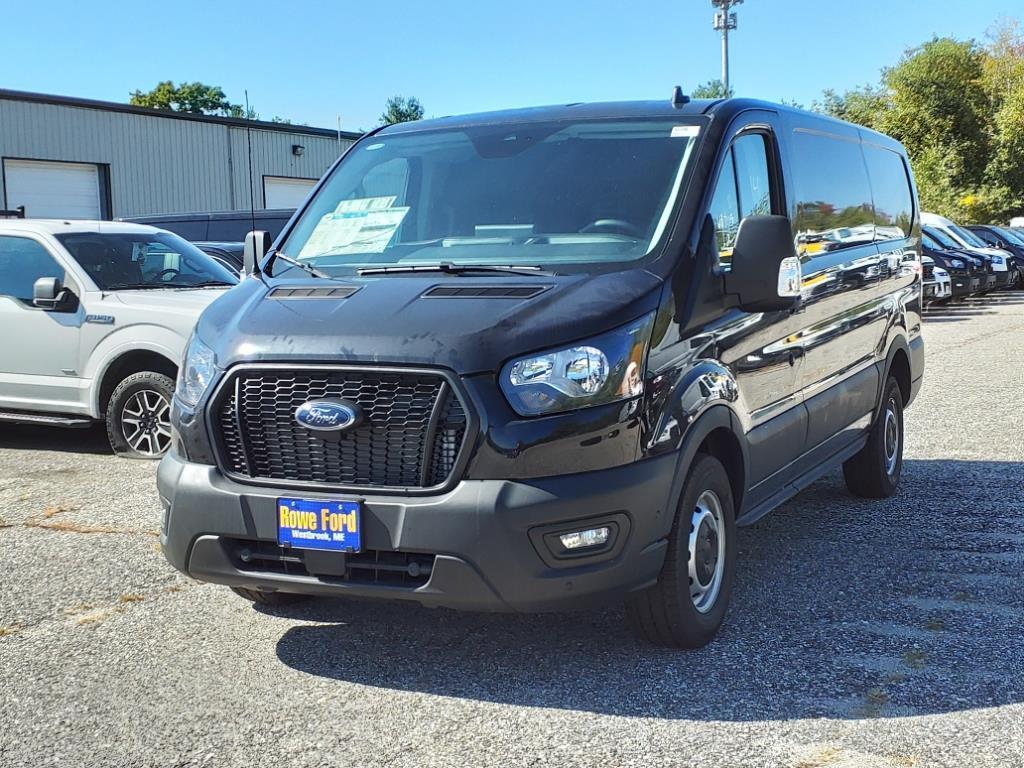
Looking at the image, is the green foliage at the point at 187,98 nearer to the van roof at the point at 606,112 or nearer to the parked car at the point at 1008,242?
the parked car at the point at 1008,242

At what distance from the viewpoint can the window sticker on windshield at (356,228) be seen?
527 centimetres

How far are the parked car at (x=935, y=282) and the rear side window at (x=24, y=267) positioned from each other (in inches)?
692

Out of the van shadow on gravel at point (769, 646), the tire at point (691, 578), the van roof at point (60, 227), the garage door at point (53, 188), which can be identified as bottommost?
the van shadow on gravel at point (769, 646)

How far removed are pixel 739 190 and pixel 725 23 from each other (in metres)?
42.0

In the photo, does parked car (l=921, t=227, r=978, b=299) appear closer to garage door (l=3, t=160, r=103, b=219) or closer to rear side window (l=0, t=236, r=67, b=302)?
rear side window (l=0, t=236, r=67, b=302)

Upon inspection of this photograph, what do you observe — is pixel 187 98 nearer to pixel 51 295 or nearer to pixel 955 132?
pixel 955 132

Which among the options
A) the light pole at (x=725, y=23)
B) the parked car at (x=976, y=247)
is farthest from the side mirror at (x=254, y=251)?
the light pole at (x=725, y=23)

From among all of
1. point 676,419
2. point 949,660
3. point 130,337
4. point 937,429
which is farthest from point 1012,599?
point 130,337

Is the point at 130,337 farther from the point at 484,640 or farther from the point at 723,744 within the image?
the point at 723,744

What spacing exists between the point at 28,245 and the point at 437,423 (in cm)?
664

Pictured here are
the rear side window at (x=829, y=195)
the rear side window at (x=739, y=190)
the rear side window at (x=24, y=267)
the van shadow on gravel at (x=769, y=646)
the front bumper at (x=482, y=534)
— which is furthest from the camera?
the rear side window at (x=24, y=267)

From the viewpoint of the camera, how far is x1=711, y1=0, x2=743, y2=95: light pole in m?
43.4

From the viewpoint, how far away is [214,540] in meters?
4.34

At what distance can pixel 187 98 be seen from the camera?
89625mm
